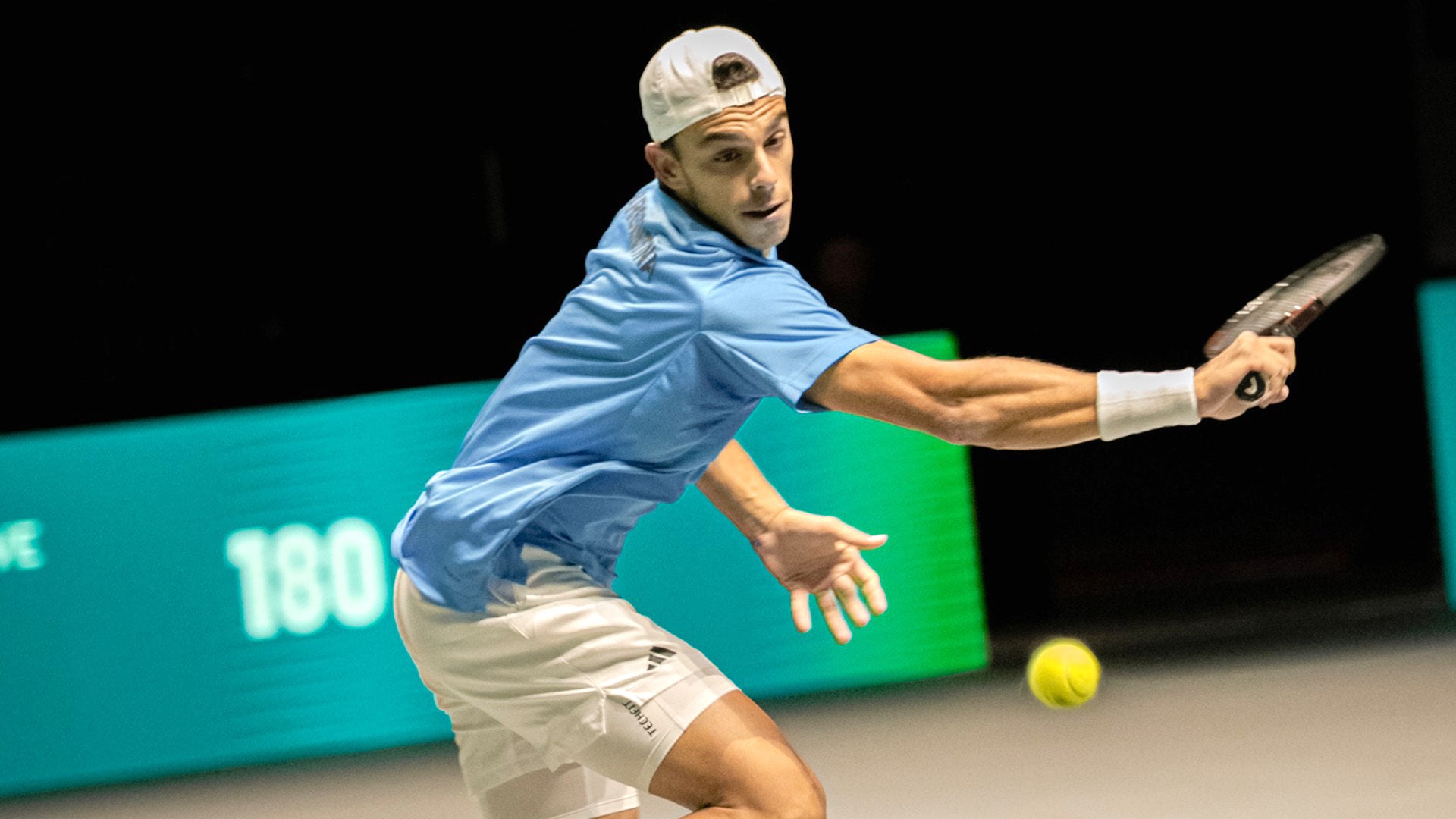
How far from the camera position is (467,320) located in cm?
640

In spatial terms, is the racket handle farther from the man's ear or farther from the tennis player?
the man's ear

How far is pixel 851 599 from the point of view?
273 centimetres

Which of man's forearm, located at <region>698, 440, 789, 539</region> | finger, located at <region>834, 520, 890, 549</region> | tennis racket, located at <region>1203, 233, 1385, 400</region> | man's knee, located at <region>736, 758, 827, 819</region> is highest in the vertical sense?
tennis racket, located at <region>1203, 233, 1385, 400</region>

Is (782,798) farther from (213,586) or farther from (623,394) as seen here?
(213,586)

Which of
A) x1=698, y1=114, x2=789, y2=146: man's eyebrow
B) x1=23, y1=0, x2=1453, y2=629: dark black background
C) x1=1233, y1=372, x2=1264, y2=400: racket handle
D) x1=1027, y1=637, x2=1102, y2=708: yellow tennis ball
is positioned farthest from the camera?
x1=23, y1=0, x2=1453, y2=629: dark black background

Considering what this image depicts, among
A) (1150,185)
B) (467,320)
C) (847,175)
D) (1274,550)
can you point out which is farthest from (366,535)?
(1274,550)

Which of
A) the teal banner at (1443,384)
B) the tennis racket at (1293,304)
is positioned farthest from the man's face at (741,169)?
the teal banner at (1443,384)

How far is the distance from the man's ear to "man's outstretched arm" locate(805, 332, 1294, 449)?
19.1 inches

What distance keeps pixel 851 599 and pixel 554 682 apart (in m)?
0.54

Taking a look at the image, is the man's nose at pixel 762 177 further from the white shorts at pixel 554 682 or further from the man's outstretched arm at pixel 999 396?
the white shorts at pixel 554 682

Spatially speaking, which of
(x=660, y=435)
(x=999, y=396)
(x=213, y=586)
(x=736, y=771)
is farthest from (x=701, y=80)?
(x=213, y=586)

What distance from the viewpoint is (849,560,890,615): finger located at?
267 centimetres

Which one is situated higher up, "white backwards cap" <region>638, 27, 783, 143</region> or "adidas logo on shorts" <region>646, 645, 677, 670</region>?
"white backwards cap" <region>638, 27, 783, 143</region>

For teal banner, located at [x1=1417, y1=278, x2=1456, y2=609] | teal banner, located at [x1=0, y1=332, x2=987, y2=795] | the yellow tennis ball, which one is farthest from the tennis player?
teal banner, located at [x1=1417, y1=278, x2=1456, y2=609]
